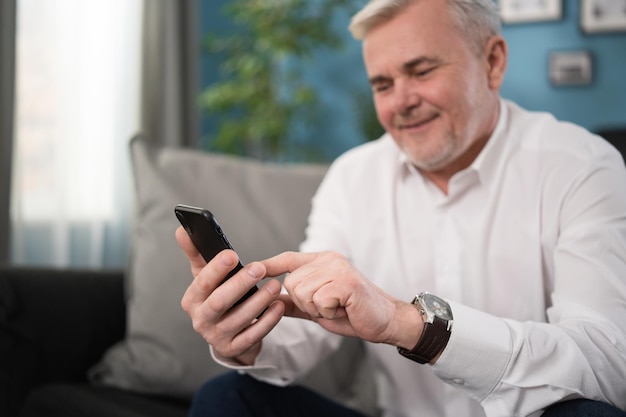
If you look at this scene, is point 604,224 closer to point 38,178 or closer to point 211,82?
point 38,178

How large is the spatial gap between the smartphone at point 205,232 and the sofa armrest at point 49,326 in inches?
27.2

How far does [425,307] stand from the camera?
0.97 meters

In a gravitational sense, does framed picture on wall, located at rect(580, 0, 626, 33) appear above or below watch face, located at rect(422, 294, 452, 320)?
above

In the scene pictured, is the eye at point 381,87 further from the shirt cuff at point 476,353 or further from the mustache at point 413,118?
the shirt cuff at point 476,353

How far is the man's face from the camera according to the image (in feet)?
4.17

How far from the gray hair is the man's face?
0.01m

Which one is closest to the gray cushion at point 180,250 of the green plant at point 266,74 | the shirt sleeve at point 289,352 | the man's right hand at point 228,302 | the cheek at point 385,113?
the shirt sleeve at point 289,352

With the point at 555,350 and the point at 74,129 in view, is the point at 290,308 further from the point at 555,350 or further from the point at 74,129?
the point at 74,129

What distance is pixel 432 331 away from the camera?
3.15 feet

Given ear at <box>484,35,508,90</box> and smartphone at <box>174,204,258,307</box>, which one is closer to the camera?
Answer: smartphone at <box>174,204,258,307</box>

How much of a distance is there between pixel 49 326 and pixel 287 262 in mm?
765

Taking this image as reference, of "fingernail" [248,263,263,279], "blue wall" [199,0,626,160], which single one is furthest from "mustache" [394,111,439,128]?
"blue wall" [199,0,626,160]

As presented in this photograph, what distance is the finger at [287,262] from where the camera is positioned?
995 millimetres

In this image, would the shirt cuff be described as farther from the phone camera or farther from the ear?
the ear
